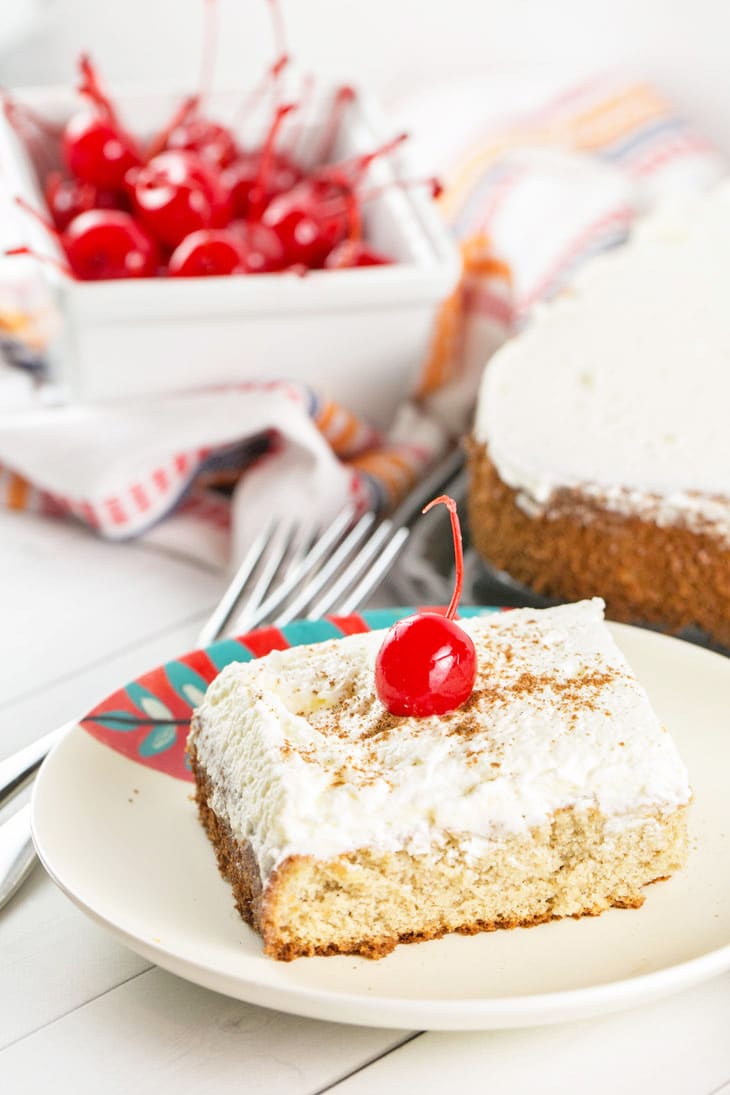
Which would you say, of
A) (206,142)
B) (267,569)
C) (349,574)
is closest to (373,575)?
(349,574)

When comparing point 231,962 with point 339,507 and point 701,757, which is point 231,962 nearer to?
point 701,757

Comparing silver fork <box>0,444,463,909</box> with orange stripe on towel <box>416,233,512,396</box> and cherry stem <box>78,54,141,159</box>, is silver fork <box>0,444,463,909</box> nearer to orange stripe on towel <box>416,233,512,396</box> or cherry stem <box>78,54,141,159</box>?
orange stripe on towel <box>416,233,512,396</box>

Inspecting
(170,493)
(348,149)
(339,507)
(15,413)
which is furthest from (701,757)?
(348,149)

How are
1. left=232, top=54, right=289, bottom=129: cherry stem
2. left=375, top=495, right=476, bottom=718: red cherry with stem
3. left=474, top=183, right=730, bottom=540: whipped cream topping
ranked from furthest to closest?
left=232, top=54, right=289, bottom=129: cherry stem, left=474, top=183, right=730, bottom=540: whipped cream topping, left=375, top=495, right=476, bottom=718: red cherry with stem

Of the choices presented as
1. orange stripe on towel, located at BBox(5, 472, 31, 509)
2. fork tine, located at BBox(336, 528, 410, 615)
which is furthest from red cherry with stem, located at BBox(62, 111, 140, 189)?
fork tine, located at BBox(336, 528, 410, 615)

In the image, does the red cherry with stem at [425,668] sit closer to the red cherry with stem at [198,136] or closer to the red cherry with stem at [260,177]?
the red cherry with stem at [260,177]

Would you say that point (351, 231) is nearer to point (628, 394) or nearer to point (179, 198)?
point (179, 198)
